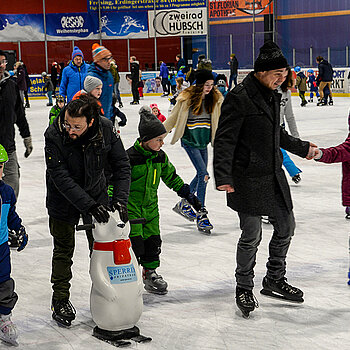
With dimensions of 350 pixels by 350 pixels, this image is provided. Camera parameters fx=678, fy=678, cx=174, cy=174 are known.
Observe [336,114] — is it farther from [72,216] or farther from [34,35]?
[34,35]

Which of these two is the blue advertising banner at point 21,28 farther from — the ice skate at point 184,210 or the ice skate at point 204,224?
the ice skate at point 184,210

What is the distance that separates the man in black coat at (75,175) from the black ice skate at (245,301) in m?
→ 0.80

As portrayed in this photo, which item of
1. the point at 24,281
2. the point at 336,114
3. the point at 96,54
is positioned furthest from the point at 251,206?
the point at 336,114

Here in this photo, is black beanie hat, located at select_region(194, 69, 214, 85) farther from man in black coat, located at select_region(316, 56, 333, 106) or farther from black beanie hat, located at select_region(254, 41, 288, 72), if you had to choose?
man in black coat, located at select_region(316, 56, 333, 106)

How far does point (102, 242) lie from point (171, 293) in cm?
95

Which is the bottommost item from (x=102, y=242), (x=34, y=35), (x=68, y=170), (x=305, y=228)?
(x=305, y=228)

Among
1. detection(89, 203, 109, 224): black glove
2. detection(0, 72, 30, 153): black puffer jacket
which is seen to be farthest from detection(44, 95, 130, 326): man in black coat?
detection(0, 72, 30, 153): black puffer jacket

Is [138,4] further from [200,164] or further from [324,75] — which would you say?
[200,164]

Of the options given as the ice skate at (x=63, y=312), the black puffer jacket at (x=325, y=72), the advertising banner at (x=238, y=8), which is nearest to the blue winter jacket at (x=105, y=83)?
the ice skate at (x=63, y=312)

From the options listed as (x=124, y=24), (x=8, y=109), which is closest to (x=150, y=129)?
(x=8, y=109)

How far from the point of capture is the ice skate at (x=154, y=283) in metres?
3.92

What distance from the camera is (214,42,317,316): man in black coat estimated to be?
3.42 m

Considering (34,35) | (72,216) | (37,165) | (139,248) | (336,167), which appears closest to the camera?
(72,216)

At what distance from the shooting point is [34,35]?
26.4 metres
